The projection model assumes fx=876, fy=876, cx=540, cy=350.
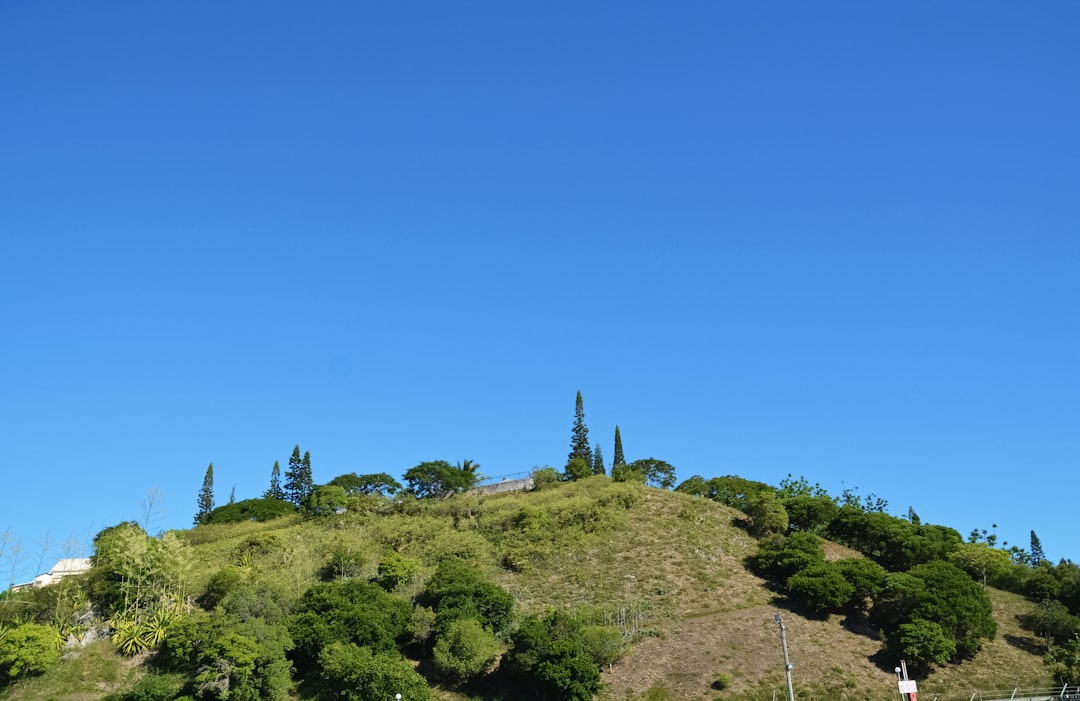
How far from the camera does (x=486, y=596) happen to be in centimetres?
5109

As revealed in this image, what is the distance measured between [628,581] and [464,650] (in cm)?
1669

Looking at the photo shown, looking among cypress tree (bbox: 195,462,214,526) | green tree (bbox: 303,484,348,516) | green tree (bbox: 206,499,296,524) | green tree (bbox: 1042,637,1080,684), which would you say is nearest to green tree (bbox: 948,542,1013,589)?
green tree (bbox: 1042,637,1080,684)

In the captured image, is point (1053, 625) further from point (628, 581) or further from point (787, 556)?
point (628, 581)

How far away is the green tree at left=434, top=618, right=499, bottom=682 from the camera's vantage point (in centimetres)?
4481

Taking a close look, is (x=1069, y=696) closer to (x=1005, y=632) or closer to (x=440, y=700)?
(x=1005, y=632)

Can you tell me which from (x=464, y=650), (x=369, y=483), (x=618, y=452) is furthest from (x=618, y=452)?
(x=464, y=650)

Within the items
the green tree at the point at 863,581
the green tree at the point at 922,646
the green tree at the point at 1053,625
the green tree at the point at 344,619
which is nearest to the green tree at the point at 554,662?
the green tree at the point at 344,619

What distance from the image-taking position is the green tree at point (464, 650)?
44812mm

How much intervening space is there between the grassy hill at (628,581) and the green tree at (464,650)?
148 cm

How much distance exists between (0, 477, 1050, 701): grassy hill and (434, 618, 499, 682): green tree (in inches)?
58.3

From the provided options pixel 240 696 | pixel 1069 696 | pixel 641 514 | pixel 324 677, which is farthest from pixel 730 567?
pixel 240 696

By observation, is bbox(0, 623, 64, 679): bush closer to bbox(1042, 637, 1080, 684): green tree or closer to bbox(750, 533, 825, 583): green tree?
bbox(750, 533, 825, 583): green tree

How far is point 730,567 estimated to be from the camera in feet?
199

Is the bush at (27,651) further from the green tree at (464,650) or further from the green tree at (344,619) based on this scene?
the green tree at (464,650)
